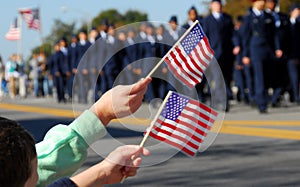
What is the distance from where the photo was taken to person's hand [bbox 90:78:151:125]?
2594mm

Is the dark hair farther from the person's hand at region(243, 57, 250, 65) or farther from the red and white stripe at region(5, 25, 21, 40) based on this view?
the red and white stripe at region(5, 25, 21, 40)

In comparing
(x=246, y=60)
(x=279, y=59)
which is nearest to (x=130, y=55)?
(x=246, y=60)

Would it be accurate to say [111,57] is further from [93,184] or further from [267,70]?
[267,70]

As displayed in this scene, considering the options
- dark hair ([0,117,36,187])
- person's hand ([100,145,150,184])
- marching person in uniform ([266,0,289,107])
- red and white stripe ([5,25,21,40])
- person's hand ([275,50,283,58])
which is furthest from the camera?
red and white stripe ([5,25,21,40])

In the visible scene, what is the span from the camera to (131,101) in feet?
8.55

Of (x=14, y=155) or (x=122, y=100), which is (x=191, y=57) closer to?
(x=122, y=100)

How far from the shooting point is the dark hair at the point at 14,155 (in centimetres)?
204

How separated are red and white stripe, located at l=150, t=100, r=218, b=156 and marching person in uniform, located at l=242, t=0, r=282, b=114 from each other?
12.1 m

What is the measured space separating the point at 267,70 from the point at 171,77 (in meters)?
13.0

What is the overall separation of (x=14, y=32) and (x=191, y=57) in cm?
4287

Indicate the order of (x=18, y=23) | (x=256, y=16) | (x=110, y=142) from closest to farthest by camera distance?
(x=110, y=142) → (x=256, y=16) → (x=18, y=23)

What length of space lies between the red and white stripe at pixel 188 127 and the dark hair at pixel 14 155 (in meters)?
0.59

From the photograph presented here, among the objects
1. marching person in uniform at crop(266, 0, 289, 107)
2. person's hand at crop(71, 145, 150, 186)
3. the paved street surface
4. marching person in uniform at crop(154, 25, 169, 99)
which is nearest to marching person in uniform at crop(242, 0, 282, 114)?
marching person in uniform at crop(266, 0, 289, 107)

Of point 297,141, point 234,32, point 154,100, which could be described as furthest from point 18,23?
point 154,100
